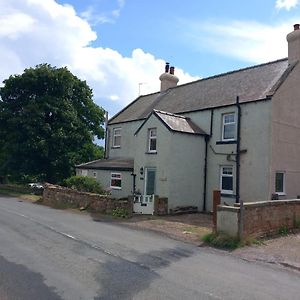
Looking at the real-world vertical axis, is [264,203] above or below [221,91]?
below

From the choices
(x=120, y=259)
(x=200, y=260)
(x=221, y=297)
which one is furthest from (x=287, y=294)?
(x=120, y=259)

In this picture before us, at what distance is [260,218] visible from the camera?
13.0 m

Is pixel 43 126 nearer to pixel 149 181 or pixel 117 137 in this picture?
pixel 117 137

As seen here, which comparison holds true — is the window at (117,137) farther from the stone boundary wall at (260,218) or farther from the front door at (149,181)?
the stone boundary wall at (260,218)

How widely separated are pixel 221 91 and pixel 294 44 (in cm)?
482

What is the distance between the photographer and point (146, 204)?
19391 millimetres

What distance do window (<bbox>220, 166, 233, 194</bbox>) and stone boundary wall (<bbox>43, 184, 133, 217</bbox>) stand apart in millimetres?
5470

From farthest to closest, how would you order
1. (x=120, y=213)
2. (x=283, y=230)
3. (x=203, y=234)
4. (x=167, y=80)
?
(x=167, y=80), (x=120, y=213), (x=283, y=230), (x=203, y=234)

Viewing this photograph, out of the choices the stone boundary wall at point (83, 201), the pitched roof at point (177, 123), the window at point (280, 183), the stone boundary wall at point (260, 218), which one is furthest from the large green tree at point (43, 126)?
the stone boundary wall at point (260, 218)

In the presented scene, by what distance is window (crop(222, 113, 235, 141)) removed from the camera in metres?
20.8

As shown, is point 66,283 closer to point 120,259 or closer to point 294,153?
point 120,259

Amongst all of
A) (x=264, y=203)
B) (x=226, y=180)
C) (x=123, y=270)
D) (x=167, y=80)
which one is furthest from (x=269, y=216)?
(x=167, y=80)

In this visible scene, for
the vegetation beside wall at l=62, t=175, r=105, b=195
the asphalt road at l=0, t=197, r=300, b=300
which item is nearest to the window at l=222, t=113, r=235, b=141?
the vegetation beside wall at l=62, t=175, r=105, b=195

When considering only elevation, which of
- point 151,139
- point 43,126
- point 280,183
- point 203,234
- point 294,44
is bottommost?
point 203,234
